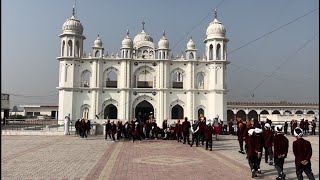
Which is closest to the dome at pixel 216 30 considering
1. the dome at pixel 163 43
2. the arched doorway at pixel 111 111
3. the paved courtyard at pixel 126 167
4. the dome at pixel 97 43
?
the dome at pixel 163 43

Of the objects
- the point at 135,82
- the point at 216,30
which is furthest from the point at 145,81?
the point at 216,30

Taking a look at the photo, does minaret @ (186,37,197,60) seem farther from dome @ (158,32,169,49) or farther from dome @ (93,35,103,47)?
dome @ (93,35,103,47)

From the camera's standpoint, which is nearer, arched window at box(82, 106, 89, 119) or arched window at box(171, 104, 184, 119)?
arched window at box(82, 106, 89, 119)

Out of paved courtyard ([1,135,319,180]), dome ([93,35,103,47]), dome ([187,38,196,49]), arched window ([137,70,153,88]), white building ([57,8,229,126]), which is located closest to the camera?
paved courtyard ([1,135,319,180])

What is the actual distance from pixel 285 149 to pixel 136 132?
1242cm

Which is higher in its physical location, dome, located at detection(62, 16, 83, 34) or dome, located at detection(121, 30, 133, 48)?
dome, located at detection(62, 16, 83, 34)

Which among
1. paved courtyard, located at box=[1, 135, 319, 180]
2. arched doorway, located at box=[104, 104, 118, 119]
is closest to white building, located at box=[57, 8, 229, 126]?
arched doorway, located at box=[104, 104, 118, 119]

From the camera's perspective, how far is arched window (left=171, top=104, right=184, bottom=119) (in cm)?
4238

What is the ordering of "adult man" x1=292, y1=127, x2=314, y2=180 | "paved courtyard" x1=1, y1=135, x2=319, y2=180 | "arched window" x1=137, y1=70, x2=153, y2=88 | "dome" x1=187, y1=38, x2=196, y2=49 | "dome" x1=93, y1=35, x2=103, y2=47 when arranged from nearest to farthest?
"adult man" x1=292, y1=127, x2=314, y2=180 < "paved courtyard" x1=1, y1=135, x2=319, y2=180 < "dome" x1=93, y1=35, x2=103, y2=47 < "arched window" x1=137, y1=70, x2=153, y2=88 < "dome" x1=187, y1=38, x2=196, y2=49

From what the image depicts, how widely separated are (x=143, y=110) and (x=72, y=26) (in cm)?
1351

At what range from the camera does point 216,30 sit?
41812 mm

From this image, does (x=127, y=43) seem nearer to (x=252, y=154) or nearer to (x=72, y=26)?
(x=72, y=26)

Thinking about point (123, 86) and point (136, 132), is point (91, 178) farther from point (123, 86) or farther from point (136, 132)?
point (123, 86)

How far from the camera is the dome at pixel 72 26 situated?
40.8 m
